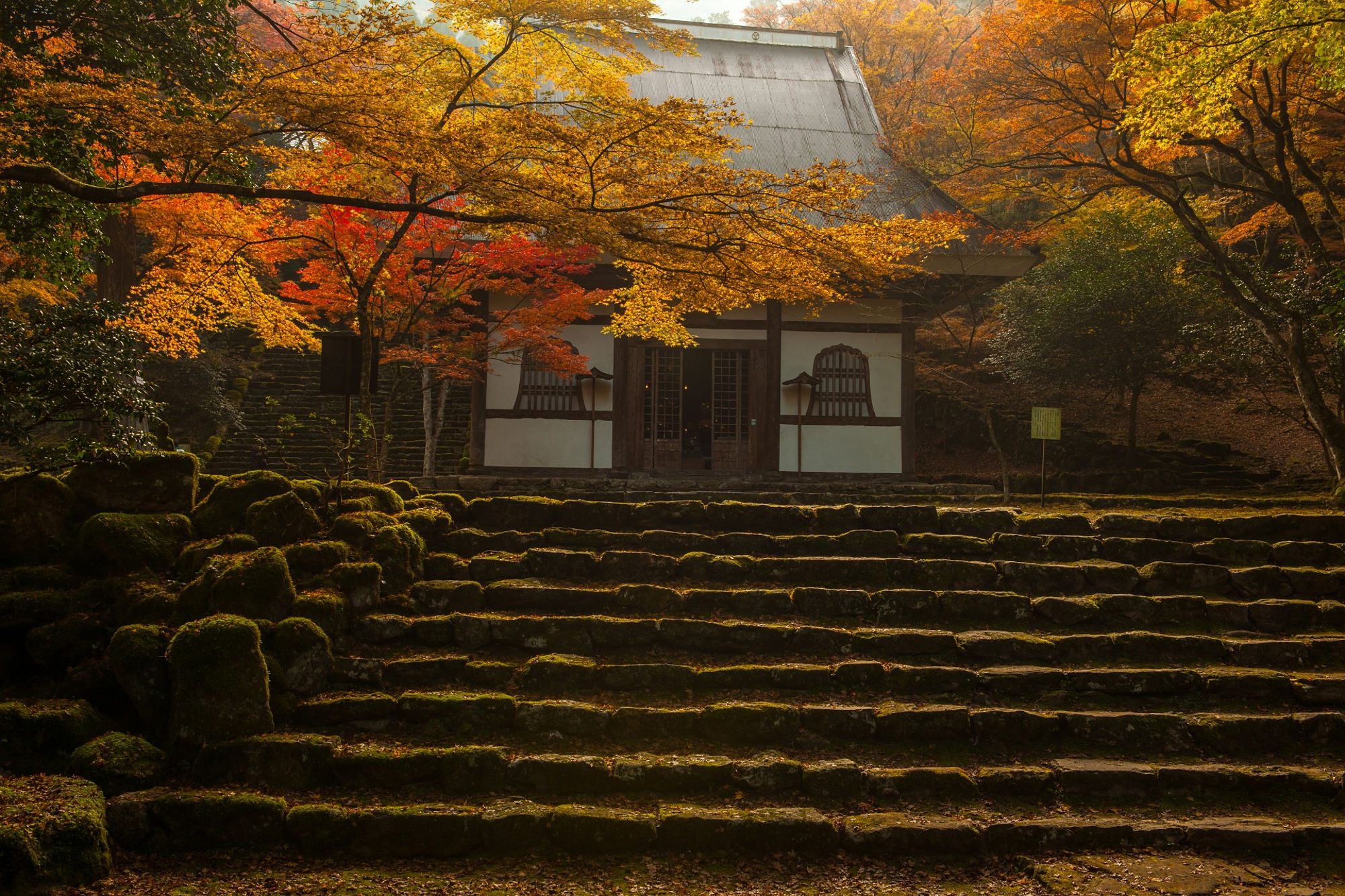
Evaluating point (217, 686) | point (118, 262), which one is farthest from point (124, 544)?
point (118, 262)

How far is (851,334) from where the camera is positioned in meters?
12.5

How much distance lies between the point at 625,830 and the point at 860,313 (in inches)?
391

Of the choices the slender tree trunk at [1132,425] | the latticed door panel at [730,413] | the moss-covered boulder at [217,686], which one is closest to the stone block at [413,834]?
the moss-covered boulder at [217,686]

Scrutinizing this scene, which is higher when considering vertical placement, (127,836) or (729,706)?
A: (729,706)

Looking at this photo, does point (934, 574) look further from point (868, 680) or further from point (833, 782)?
point (833, 782)

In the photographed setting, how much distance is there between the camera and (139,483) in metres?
5.65

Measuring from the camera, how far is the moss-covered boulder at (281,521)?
567 centimetres

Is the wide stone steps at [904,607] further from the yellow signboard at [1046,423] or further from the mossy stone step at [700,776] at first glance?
the yellow signboard at [1046,423]

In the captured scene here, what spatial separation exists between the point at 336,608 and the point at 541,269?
21.5 feet

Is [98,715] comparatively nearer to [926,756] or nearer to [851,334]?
[926,756]

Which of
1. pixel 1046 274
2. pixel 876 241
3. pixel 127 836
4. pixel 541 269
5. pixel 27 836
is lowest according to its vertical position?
pixel 127 836

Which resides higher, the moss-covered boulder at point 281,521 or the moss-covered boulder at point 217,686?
the moss-covered boulder at point 281,521

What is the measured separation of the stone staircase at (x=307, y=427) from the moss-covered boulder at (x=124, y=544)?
283 inches

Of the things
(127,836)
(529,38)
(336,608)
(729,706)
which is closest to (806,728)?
(729,706)
